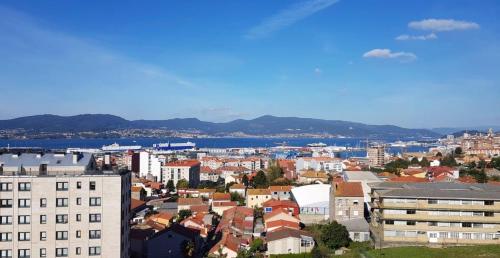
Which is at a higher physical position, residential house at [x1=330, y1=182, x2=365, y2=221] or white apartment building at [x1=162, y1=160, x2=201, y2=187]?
residential house at [x1=330, y1=182, x2=365, y2=221]

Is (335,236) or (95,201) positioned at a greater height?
(95,201)

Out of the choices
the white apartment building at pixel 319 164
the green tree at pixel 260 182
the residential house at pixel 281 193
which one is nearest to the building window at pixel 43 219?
the residential house at pixel 281 193

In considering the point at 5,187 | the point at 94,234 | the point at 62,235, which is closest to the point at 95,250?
the point at 94,234

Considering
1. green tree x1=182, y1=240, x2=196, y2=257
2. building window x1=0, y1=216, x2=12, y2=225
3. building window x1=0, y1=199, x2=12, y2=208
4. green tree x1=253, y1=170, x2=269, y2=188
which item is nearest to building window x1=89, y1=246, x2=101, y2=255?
building window x1=0, y1=216, x2=12, y2=225

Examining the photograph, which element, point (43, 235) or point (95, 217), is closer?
point (43, 235)

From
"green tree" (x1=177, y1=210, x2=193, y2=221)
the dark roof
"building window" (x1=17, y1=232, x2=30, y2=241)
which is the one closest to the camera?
"building window" (x1=17, y1=232, x2=30, y2=241)

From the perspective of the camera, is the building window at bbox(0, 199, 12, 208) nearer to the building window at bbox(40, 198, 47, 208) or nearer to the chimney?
the building window at bbox(40, 198, 47, 208)

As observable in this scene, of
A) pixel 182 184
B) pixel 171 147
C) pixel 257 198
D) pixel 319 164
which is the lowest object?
pixel 171 147

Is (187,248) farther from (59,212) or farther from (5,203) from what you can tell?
(5,203)

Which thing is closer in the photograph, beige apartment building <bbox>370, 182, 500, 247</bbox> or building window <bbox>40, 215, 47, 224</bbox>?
building window <bbox>40, 215, 47, 224</bbox>
